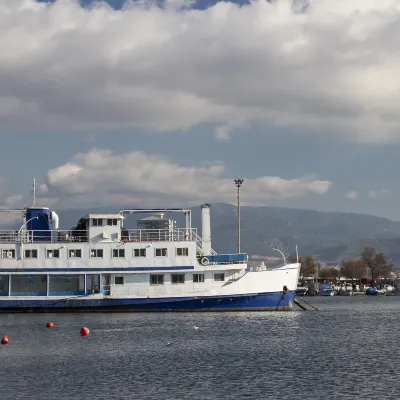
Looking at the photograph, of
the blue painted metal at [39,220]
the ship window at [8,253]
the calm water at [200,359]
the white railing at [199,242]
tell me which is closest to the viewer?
the calm water at [200,359]

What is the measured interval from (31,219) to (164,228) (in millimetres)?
13139

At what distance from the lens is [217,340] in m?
54.2

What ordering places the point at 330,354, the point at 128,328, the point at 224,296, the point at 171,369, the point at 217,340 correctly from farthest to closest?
1. the point at 224,296
2. the point at 128,328
3. the point at 217,340
4. the point at 330,354
5. the point at 171,369

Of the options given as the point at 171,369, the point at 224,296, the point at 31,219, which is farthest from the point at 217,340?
the point at 31,219

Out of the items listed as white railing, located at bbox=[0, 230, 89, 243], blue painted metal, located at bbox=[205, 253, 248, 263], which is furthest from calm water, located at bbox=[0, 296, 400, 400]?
white railing, located at bbox=[0, 230, 89, 243]

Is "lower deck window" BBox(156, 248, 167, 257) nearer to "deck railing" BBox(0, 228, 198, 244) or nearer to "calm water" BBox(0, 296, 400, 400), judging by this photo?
"deck railing" BBox(0, 228, 198, 244)

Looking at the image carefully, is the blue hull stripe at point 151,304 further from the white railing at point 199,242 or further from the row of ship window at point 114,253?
the white railing at point 199,242

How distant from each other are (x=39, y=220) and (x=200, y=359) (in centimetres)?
3824

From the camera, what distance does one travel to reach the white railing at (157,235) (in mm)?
75688

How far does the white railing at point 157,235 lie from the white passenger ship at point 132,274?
0.18 m

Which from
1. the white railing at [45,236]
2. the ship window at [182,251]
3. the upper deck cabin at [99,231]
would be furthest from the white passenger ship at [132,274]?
the white railing at [45,236]

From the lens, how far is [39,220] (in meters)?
78.8

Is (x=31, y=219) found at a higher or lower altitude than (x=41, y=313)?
higher

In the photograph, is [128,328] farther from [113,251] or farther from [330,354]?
[330,354]
